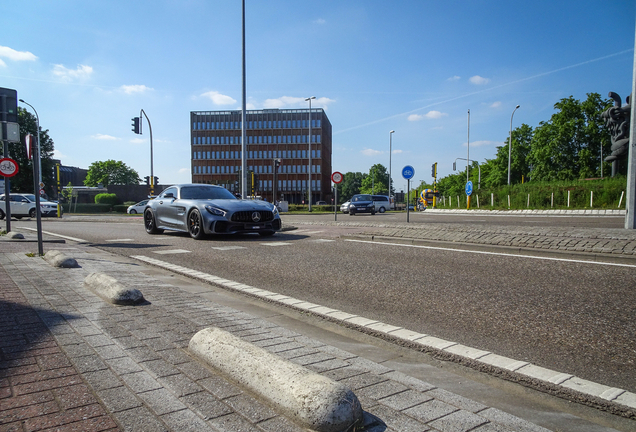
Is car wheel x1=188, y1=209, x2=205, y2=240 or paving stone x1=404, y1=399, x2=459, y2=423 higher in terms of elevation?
car wheel x1=188, y1=209, x2=205, y2=240

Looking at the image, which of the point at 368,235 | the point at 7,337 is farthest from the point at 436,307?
the point at 368,235

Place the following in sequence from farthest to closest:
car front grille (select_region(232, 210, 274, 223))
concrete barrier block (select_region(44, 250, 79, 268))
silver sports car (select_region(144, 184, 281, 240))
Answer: car front grille (select_region(232, 210, 274, 223))
silver sports car (select_region(144, 184, 281, 240))
concrete barrier block (select_region(44, 250, 79, 268))

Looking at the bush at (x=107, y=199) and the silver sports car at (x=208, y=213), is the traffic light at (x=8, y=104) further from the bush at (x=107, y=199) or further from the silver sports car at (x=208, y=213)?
the bush at (x=107, y=199)

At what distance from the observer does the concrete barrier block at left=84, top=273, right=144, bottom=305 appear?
13.9 feet

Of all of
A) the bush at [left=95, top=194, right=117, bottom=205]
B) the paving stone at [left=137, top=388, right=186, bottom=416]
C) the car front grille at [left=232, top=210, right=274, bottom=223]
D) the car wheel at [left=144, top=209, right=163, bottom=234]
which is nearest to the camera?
the paving stone at [left=137, top=388, right=186, bottom=416]

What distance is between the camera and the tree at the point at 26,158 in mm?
58719

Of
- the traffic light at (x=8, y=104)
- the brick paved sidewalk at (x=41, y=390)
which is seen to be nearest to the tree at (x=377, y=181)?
the traffic light at (x=8, y=104)

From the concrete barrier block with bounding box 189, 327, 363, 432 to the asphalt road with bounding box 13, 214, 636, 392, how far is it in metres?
1.76

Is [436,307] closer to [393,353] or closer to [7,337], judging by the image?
[393,353]

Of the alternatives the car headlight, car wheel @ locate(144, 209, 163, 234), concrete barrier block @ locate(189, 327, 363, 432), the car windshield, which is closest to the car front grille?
the car headlight

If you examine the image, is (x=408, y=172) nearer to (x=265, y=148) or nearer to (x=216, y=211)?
(x=216, y=211)

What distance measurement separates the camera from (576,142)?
172ft

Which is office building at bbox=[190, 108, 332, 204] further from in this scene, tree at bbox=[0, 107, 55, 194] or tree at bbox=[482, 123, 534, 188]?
tree at bbox=[482, 123, 534, 188]

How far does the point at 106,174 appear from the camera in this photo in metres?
110
